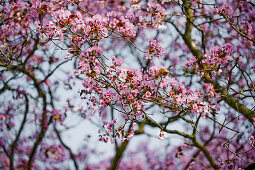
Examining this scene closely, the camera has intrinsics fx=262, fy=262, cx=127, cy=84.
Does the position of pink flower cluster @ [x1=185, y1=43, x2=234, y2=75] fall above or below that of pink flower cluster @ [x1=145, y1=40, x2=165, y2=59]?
below

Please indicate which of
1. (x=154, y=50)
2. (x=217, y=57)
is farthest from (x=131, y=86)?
(x=217, y=57)

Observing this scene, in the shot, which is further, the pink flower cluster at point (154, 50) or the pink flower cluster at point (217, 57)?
the pink flower cluster at point (217, 57)

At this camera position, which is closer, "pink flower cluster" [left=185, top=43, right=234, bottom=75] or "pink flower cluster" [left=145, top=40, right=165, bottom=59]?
"pink flower cluster" [left=145, top=40, right=165, bottom=59]

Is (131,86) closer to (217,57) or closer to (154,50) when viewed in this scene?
(154,50)

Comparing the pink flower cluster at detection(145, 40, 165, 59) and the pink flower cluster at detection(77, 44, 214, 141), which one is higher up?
the pink flower cluster at detection(145, 40, 165, 59)

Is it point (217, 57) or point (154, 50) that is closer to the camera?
point (154, 50)

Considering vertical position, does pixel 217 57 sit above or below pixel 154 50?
below

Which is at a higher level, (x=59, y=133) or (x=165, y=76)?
(x=59, y=133)

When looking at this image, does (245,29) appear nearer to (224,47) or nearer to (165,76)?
(224,47)

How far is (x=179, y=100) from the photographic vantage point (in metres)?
3.29

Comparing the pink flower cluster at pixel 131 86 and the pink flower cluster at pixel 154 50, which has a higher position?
the pink flower cluster at pixel 154 50

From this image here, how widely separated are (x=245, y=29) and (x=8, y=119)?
633cm

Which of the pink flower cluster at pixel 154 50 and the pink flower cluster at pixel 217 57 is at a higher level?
the pink flower cluster at pixel 154 50

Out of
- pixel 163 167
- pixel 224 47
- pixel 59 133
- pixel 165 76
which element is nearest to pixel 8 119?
pixel 59 133
